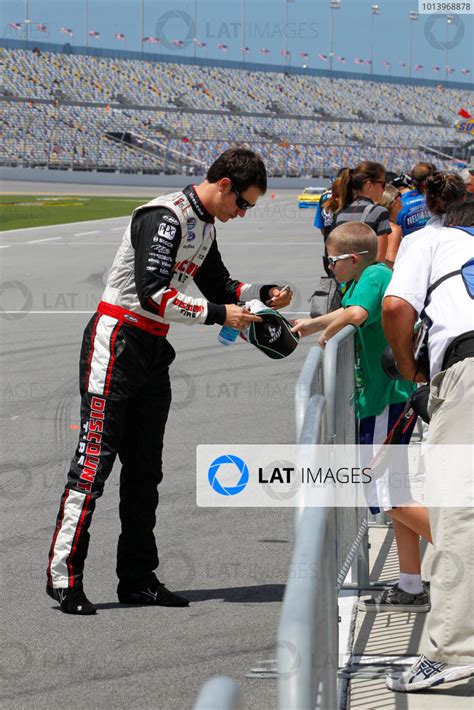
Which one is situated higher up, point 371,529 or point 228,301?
point 228,301

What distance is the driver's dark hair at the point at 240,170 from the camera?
174 inches

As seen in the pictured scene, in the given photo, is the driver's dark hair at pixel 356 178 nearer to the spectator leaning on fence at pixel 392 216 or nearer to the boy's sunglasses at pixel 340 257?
the spectator leaning on fence at pixel 392 216

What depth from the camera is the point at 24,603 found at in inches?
179

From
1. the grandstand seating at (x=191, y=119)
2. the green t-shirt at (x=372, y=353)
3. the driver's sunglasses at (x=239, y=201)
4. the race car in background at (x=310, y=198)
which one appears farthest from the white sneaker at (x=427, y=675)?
the grandstand seating at (x=191, y=119)

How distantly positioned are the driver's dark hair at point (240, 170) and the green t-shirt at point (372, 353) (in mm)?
613

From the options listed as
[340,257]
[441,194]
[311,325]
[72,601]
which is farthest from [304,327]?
[72,601]

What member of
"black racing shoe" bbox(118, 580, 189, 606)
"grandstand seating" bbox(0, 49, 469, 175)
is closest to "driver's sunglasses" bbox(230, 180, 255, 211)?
"black racing shoe" bbox(118, 580, 189, 606)

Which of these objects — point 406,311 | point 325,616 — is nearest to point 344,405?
point 406,311

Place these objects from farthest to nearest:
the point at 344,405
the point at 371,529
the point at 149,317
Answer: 1. the point at 371,529
2. the point at 149,317
3. the point at 344,405

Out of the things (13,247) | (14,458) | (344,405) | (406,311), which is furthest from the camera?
(13,247)

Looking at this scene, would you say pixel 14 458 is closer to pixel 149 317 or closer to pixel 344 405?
pixel 149 317

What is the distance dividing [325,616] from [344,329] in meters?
2.17

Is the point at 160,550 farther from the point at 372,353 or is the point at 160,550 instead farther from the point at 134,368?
the point at 372,353

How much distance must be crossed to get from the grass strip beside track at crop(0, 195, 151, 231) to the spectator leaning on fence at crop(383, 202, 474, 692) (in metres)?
26.4
